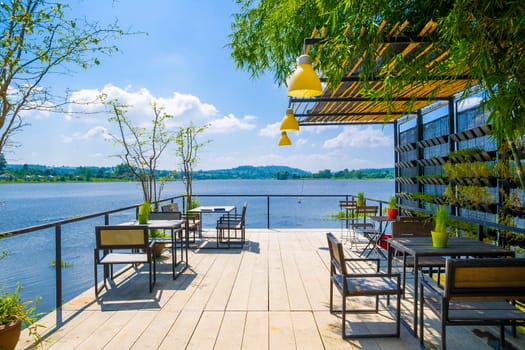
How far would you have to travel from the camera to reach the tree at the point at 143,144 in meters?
8.51

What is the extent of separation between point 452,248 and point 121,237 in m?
3.26

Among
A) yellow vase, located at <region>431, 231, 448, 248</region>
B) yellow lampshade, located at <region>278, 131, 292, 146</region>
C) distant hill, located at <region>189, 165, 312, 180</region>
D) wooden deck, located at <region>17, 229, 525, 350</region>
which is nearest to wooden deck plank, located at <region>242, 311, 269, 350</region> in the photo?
wooden deck, located at <region>17, 229, 525, 350</region>

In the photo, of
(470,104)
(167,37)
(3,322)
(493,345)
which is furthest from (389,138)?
(3,322)

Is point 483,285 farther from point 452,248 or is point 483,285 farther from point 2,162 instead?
point 2,162

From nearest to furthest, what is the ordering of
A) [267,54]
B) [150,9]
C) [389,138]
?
[267,54]
[150,9]
[389,138]

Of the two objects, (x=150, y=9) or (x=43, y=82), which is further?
(x=150, y=9)

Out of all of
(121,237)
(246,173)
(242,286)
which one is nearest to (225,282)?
(242,286)

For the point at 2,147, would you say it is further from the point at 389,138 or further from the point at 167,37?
the point at 389,138

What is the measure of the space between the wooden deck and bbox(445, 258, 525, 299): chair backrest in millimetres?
650

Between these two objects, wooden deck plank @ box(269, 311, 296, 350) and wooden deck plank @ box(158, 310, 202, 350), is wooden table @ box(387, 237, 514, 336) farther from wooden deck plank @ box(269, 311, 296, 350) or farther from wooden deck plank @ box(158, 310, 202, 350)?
wooden deck plank @ box(158, 310, 202, 350)

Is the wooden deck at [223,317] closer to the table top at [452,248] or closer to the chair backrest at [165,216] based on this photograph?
the table top at [452,248]

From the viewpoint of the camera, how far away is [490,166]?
16.9ft

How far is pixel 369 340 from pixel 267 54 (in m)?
3.72

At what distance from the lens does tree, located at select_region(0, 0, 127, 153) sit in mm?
2658
